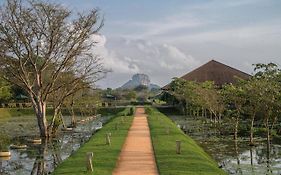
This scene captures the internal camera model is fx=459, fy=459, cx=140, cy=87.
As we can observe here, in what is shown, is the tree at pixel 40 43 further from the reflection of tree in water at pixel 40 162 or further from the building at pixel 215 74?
the building at pixel 215 74

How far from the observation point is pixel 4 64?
3516cm

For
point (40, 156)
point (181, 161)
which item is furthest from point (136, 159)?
point (40, 156)

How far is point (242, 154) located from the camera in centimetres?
2428

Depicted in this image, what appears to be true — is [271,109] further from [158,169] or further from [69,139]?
[69,139]

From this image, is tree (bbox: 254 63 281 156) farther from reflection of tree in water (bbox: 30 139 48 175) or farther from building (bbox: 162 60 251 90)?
building (bbox: 162 60 251 90)

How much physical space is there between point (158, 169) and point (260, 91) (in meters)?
11.2

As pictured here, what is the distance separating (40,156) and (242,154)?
432 inches

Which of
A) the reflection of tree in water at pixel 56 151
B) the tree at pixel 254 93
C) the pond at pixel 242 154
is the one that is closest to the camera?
the pond at pixel 242 154

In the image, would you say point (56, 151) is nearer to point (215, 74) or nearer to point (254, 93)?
point (254, 93)

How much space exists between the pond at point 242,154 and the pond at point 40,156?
808 cm

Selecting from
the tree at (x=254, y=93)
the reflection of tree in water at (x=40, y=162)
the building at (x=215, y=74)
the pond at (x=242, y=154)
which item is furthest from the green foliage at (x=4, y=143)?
the building at (x=215, y=74)

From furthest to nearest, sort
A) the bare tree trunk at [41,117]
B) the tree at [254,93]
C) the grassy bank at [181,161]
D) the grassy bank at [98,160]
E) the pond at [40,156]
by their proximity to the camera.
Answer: the bare tree trunk at [41,117]
the tree at [254,93]
the pond at [40,156]
the grassy bank at [98,160]
the grassy bank at [181,161]

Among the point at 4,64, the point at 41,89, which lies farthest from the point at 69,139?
the point at 4,64

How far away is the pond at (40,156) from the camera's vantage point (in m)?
20.9
